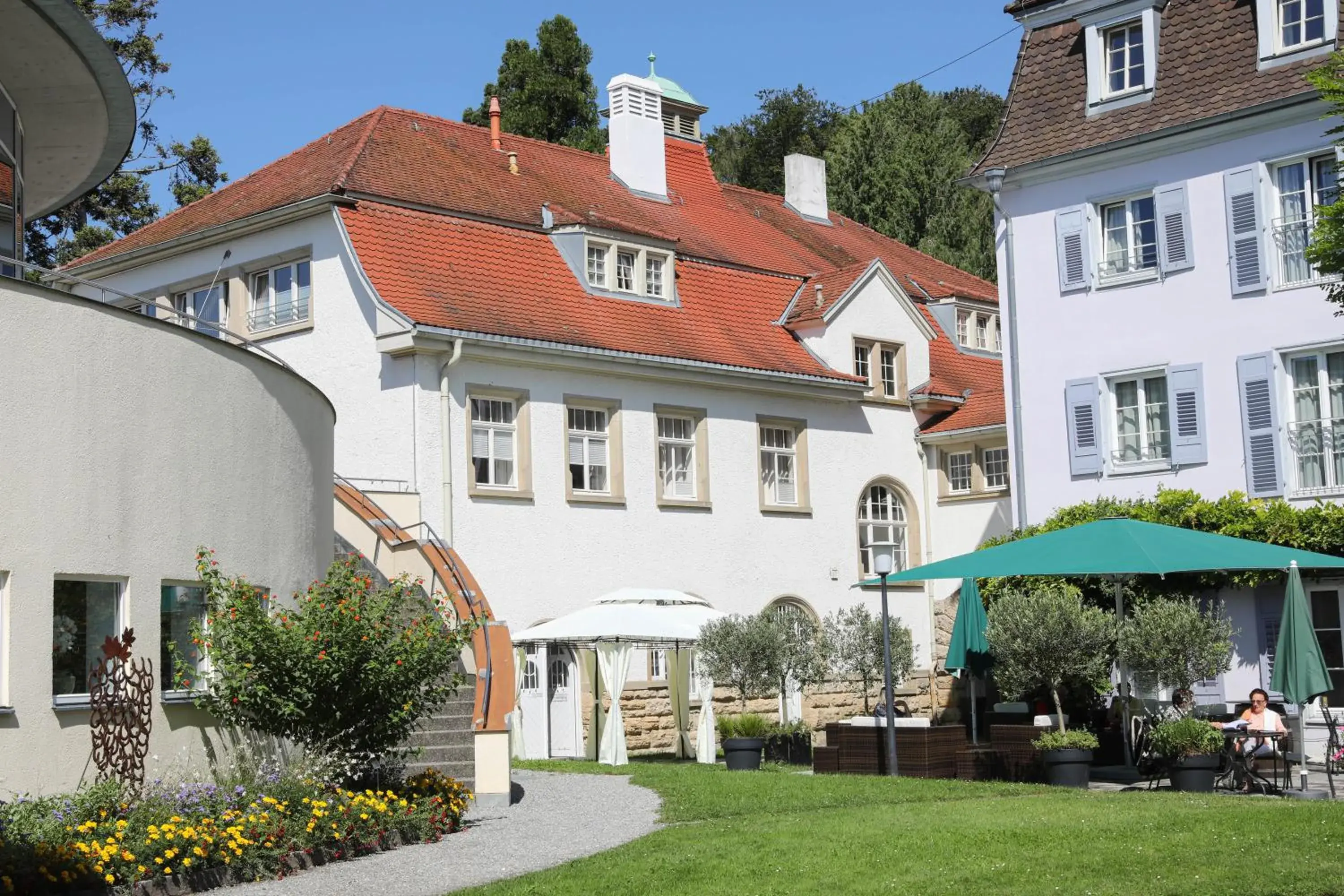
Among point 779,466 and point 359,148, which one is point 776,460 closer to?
point 779,466

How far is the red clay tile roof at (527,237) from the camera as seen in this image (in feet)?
87.6

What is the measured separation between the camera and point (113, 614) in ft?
42.3

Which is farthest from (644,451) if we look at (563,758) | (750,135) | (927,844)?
(750,135)

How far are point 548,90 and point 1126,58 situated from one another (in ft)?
91.6

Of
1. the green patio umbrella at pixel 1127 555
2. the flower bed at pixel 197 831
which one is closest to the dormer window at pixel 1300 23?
the green patio umbrella at pixel 1127 555

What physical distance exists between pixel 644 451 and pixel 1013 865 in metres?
17.1

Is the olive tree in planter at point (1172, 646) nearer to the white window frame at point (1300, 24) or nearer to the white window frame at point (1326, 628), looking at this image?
the white window frame at point (1326, 628)

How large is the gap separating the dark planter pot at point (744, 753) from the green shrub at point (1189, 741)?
5.71m

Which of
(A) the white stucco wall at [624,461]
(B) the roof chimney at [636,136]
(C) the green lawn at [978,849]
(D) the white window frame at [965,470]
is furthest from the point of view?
(B) the roof chimney at [636,136]

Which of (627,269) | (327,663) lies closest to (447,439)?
(627,269)

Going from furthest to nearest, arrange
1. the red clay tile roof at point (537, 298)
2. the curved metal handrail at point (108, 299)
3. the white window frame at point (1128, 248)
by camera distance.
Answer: the red clay tile roof at point (537, 298), the white window frame at point (1128, 248), the curved metal handrail at point (108, 299)

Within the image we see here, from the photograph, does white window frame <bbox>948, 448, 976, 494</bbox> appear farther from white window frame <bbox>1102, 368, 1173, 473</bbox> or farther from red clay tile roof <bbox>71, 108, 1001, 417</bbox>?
white window frame <bbox>1102, 368, 1173, 473</bbox>

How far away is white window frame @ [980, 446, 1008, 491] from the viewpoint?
32.0 meters

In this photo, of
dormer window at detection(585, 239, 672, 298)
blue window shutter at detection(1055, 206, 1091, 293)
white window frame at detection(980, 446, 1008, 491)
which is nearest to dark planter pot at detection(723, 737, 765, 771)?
blue window shutter at detection(1055, 206, 1091, 293)
